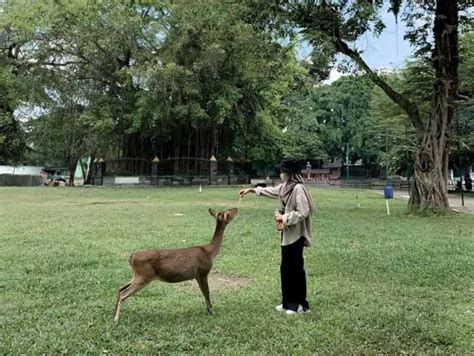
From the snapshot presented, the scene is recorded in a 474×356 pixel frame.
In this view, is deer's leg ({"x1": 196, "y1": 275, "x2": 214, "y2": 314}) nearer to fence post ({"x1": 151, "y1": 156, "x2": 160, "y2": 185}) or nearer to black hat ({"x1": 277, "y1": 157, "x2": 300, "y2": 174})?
black hat ({"x1": 277, "y1": 157, "x2": 300, "y2": 174})

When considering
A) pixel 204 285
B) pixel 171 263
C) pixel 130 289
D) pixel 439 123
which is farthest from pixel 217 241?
pixel 439 123

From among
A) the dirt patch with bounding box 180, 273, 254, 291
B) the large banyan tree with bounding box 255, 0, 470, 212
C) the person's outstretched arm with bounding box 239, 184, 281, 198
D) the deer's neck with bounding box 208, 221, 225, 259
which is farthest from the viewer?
the large banyan tree with bounding box 255, 0, 470, 212

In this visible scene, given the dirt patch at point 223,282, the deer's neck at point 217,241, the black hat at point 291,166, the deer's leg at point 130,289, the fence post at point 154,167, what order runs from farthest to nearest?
the fence post at point 154,167
the dirt patch at point 223,282
the black hat at point 291,166
the deer's neck at point 217,241
the deer's leg at point 130,289

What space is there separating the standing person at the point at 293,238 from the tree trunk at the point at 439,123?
10.7 metres

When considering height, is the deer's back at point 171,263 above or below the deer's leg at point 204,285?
above

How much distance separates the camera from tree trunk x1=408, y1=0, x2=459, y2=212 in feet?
48.7

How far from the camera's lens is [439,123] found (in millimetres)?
15156

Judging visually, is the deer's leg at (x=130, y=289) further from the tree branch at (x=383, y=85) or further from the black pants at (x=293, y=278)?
the tree branch at (x=383, y=85)

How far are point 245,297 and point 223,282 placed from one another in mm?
877

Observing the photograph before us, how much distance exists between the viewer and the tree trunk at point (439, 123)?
48.7 feet

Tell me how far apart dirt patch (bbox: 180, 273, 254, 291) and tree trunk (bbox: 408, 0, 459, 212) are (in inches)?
380

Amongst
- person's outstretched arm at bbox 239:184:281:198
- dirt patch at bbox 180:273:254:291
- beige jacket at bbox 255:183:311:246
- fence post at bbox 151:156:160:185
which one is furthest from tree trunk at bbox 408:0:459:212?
fence post at bbox 151:156:160:185

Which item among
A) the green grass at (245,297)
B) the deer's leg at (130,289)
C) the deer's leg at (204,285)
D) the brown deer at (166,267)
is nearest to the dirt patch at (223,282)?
the green grass at (245,297)

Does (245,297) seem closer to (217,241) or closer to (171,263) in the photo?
(217,241)
